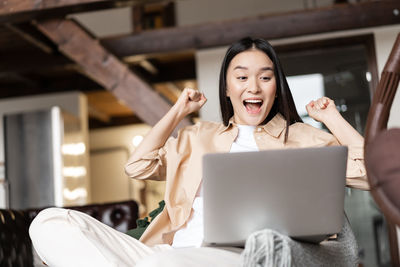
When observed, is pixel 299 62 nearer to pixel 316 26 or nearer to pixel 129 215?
pixel 316 26

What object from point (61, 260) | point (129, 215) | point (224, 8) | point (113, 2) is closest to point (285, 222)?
point (61, 260)

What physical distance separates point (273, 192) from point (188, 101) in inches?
34.5

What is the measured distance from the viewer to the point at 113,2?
4301mm

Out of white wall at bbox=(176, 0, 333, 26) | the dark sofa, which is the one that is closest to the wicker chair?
the dark sofa

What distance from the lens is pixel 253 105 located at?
88.6 inches

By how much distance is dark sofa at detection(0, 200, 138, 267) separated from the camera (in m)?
2.69

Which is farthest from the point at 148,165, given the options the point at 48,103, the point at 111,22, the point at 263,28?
the point at 48,103

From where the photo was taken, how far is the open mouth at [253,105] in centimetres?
223

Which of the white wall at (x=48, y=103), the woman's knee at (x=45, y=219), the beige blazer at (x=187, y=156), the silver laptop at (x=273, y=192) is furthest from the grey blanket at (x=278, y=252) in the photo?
the white wall at (x=48, y=103)

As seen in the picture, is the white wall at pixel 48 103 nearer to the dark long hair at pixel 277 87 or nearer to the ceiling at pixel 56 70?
the ceiling at pixel 56 70

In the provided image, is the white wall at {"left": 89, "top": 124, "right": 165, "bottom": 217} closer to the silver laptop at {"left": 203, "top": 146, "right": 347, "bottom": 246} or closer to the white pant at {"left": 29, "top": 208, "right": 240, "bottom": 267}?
the white pant at {"left": 29, "top": 208, "right": 240, "bottom": 267}

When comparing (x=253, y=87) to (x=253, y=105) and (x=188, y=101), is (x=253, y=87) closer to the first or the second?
(x=253, y=105)

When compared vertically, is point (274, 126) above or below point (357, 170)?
above

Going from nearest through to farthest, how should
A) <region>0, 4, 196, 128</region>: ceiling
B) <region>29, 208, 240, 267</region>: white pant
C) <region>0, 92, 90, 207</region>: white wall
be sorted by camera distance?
<region>29, 208, 240, 267</region>: white pant, <region>0, 4, 196, 128</region>: ceiling, <region>0, 92, 90, 207</region>: white wall
